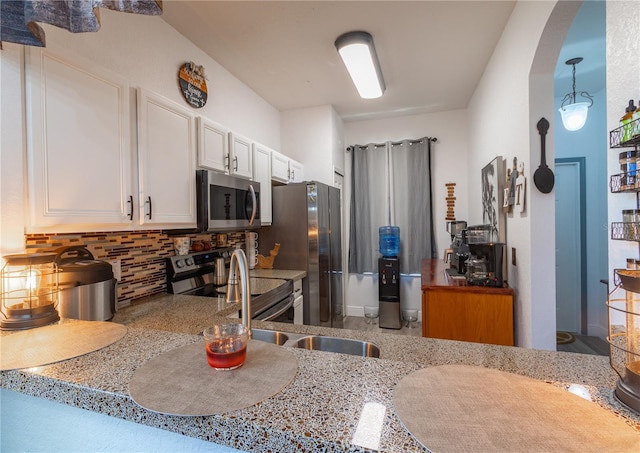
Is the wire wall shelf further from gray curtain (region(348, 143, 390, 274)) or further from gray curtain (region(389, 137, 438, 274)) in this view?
gray curtain (region(348, 143, 390, 274))

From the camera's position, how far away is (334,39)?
240 cm

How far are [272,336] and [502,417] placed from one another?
949 mm

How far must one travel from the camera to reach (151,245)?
2.05 m

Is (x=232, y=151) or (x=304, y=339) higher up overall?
(x=232, y=151)

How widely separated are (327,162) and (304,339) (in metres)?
2.83

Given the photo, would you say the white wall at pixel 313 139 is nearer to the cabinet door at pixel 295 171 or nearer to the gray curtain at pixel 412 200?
the cabinet door at pixel 295 171

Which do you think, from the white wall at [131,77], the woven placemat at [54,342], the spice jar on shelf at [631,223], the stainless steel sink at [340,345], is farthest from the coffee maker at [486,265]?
the white wall at [131,77]

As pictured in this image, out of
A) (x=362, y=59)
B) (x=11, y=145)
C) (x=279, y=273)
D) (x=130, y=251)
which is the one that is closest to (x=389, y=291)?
(x=279, y=273)

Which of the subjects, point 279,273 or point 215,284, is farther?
point 279,273

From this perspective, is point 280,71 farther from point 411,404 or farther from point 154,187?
point 411,404

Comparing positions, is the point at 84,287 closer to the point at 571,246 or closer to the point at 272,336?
the point at 272,336

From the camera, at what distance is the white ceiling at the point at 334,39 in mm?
2061

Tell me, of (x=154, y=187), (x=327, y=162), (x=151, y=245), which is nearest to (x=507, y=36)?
(x=327, y=162)

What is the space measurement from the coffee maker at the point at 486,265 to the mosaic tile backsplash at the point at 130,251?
7.20ft
